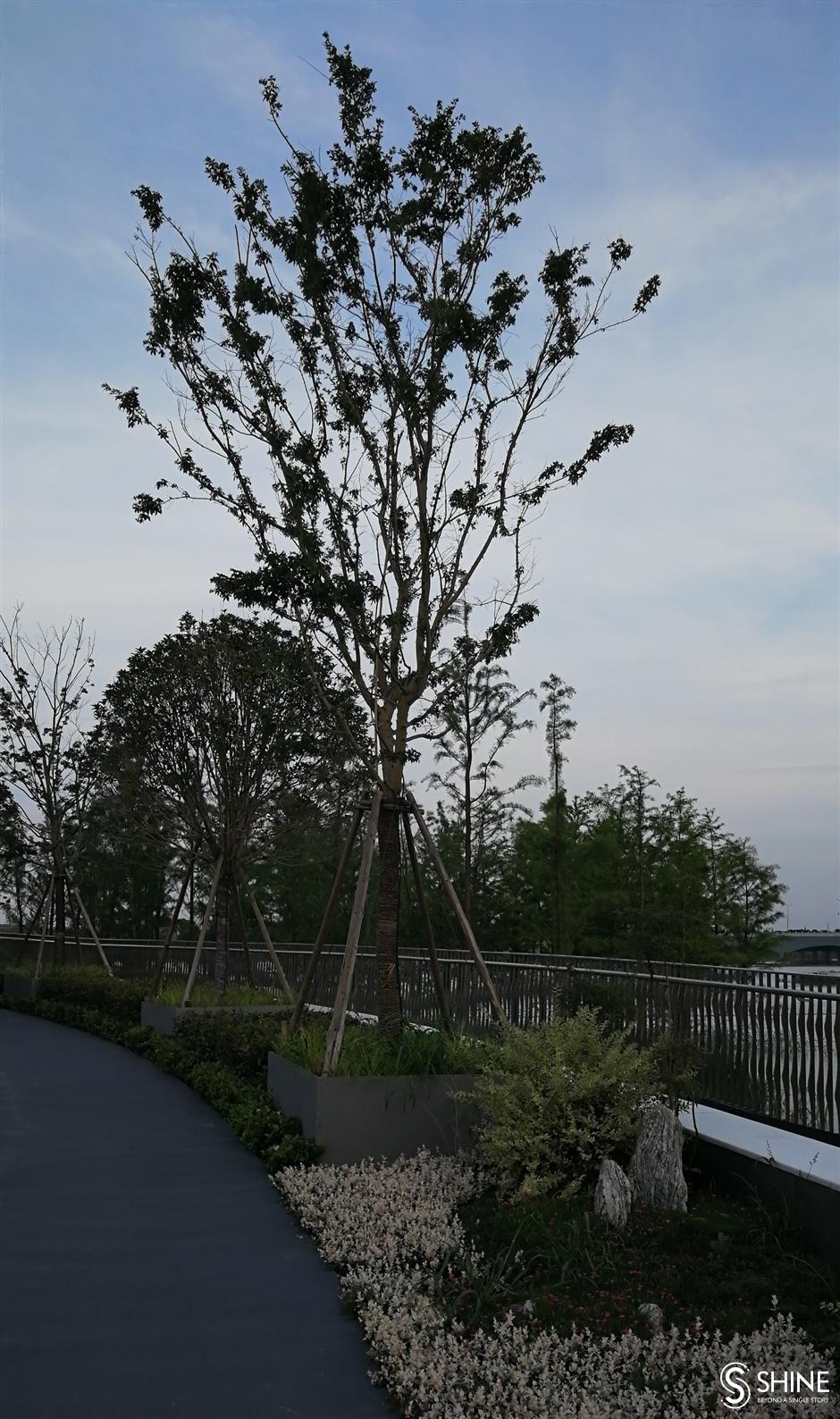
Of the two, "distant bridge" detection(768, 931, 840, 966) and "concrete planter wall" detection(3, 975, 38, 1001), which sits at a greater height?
"distant bridge" detection(768, 931, 840, 966)

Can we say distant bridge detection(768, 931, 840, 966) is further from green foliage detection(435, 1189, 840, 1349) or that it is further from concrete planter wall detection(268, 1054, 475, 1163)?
green foliage detection(435, 1189, 840, 1349)

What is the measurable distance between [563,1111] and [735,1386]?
2991 millimetres

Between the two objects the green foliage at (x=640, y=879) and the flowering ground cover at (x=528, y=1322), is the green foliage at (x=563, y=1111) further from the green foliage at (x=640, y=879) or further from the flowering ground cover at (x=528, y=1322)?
the green foliage at (x=640, y=879)

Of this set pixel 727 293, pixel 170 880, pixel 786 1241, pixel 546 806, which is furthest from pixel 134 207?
pixel 170 880

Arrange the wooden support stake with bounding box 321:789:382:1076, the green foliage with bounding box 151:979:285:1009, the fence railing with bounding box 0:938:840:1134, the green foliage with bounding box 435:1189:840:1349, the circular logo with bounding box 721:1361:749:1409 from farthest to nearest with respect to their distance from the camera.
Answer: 1. the green foliage with bounding box 151:979:285:1009
2. the wooden support stake with bounding box 321:789:382:1076
3. the fence railing with bounding box 0:938:840:1134
4. the green foliage with bounding box 435:1189:840:1349
5. the circular logo with bounding box 721:1361:749:1409

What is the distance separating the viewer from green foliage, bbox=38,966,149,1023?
17.7 m

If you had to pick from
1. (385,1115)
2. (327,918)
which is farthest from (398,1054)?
(327,918)

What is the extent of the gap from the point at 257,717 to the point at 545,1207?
34.5 ft

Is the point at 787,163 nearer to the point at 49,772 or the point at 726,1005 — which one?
the point at 726,1005

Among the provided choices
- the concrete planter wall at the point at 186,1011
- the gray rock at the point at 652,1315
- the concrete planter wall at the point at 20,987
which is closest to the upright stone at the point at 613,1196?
the gray rock at the point at 652,1315

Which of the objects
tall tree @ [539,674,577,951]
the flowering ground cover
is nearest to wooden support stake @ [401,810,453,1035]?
the flowering ground cover

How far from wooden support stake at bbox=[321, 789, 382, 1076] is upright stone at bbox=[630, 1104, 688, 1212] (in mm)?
2773

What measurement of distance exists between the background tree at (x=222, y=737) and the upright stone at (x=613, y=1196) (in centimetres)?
933

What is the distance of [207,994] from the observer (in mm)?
16078
